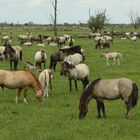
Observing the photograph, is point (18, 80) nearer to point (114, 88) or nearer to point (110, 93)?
point (110, 93)

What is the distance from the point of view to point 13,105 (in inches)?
754

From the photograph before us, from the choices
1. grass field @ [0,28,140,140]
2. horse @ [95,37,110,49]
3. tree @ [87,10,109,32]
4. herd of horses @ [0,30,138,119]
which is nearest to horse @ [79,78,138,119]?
herd of horses @ [0,30,138,119]

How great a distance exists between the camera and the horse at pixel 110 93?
51.9ft

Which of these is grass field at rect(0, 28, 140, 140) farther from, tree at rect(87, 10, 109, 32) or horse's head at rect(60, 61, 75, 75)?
tree at rect(87, 10, 109, 32)

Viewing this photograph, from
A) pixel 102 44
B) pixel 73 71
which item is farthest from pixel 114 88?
pixel 102 44

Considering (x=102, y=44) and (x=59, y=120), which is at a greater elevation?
(x=59, y=120)

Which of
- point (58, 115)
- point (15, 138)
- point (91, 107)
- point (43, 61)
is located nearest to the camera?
point (15, 138)

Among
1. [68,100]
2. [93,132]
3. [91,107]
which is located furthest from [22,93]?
[93,132]

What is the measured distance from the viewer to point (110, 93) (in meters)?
16.1

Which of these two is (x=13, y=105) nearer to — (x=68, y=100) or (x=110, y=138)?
(x=68, y=100)

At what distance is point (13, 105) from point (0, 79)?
1.26m

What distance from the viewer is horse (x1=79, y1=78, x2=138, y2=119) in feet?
51.9

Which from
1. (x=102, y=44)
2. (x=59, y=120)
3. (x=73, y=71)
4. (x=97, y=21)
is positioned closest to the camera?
(x=59, y=120)

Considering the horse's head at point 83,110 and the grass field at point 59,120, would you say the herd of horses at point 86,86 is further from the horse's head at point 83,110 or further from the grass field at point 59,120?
the grass field at point 59,120
